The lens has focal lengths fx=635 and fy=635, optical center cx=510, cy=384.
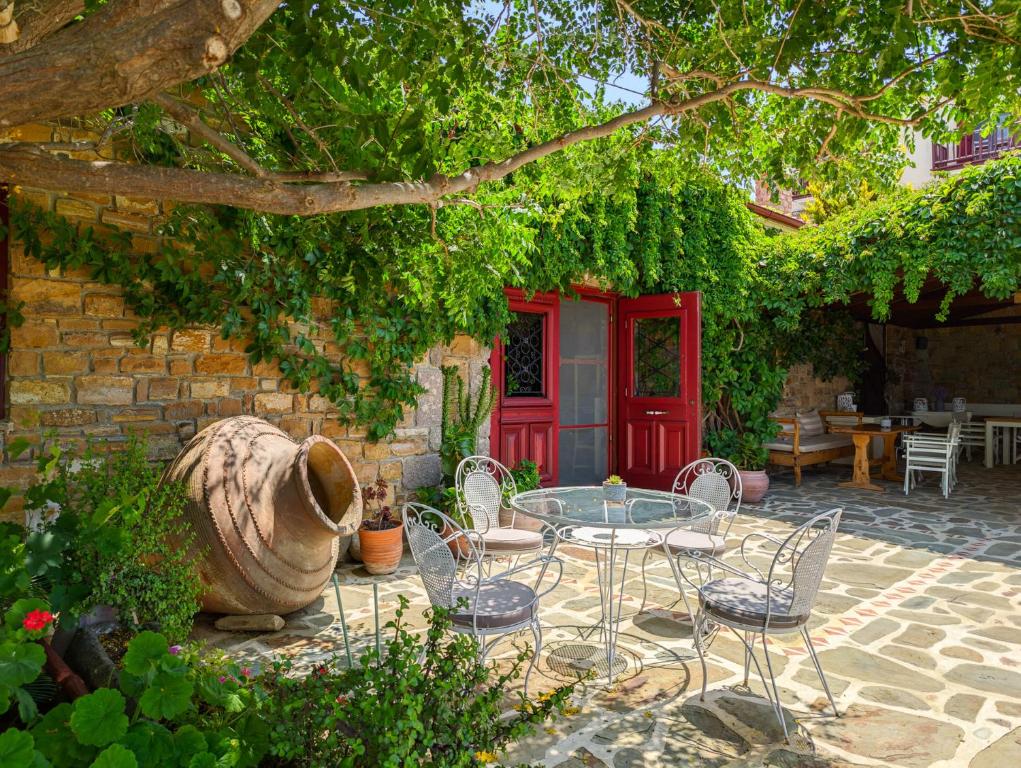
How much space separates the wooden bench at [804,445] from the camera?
25.9 ft

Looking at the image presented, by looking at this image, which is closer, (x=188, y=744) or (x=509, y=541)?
(x=188, y=744)

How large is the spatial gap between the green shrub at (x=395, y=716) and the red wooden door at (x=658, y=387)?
5.38 m

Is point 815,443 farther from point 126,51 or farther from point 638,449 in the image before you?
point 126,51

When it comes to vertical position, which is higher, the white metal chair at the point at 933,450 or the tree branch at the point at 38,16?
the tree branch at the point at 38,16

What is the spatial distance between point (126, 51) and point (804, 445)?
826 cm

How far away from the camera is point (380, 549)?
169 inches

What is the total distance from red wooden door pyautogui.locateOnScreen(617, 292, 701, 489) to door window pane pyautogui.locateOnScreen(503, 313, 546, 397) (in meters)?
1.30

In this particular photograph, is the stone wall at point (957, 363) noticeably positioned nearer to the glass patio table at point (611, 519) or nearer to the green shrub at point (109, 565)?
the glass patio table at point (611, 519)

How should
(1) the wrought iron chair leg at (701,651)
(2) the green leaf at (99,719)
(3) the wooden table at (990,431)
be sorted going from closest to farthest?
(2) the green leaf at (99,719) → (1) the wrought iron chair leg at (701,651) → (3) the wooden table at (990,431)

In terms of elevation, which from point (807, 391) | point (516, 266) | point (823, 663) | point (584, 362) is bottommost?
point (823, 663)

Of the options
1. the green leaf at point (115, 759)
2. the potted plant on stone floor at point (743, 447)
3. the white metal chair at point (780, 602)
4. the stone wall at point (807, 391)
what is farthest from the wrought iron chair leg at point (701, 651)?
the stone wall at point (807, 391)

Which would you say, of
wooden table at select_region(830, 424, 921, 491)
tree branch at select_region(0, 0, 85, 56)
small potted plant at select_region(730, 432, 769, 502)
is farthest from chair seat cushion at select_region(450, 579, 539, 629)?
wooden table at select_region(830, 424, 921, 491)

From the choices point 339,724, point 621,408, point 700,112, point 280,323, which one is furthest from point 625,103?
point 339,724

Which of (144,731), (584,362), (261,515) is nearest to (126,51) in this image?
(144,731)
